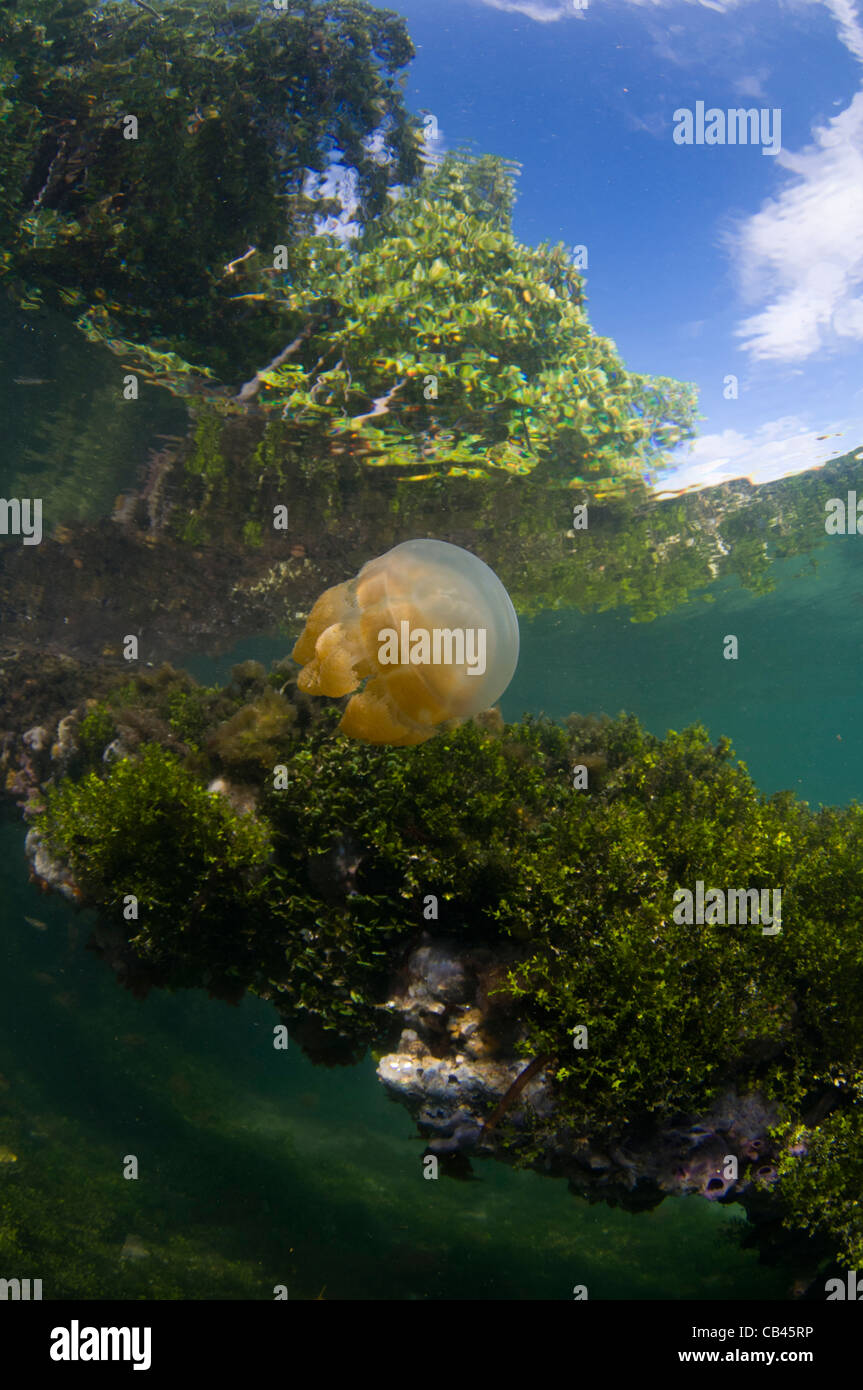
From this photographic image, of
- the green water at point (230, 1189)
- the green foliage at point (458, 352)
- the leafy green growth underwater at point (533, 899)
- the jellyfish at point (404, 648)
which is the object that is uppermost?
the green foliage at point (458, 352)

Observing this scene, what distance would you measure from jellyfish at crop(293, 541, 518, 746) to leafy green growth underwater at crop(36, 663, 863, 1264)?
129cm

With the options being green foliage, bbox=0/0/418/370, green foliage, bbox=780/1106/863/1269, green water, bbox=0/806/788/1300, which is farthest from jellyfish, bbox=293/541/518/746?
green foliage, bbox=0/0/418/370

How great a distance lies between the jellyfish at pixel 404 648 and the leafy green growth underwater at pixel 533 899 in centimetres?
129

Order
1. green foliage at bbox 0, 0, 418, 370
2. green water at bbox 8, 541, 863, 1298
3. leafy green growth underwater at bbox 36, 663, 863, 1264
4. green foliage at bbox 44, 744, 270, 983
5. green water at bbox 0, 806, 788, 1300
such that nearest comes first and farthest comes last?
1. leafy green growth underwater at bbox 36, 663, 863, 1264
2. green foliage at bbox 44, 744, 270, 983
3. green foliage at bbox 0, 0, 418, 370
4. green water at bbox 0, 806, 788, 1300
5. green water at bbox 8, 541, 863, 1298

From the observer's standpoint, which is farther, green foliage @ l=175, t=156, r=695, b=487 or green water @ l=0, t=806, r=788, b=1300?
green foliage @ l=175, t=156, r=695, b=487

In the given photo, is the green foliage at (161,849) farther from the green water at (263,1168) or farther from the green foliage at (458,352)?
the green foliage at (458,352)

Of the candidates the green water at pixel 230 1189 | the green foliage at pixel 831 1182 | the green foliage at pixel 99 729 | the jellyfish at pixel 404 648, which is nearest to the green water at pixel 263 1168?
the green water at pixel 230 1189

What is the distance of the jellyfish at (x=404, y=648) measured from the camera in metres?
4.36

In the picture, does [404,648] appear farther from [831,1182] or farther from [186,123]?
[186,123]

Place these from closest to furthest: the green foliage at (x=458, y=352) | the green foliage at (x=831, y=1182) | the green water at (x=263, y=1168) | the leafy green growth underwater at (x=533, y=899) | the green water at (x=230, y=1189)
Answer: the green foliage at (x=831, y=1182) < the leafy green growth underwater at (x=533, y=899) < the green water at (x=230, y=1189) < the green water at (x=263, y=1168) < the green foliage at (x=458, y=352)

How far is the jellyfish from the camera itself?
171 inches

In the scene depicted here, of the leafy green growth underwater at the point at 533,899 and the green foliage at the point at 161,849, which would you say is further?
the green foliage at the point at 161,849

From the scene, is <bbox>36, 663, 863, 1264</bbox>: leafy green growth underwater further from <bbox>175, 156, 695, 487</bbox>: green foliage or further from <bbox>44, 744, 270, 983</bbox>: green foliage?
<bbox>175, 156, 695, 487</bbox>: green foliage

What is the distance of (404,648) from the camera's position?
4.35 m
